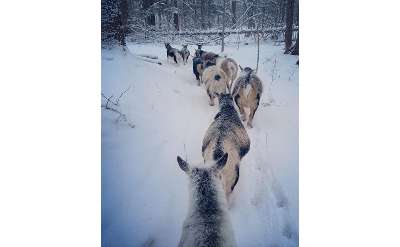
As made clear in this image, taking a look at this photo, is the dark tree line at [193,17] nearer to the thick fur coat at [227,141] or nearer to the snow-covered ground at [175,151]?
the snow-covered ground at [175,151]

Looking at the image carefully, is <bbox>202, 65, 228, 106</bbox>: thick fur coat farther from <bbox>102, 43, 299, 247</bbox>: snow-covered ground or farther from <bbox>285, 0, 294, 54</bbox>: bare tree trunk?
<bbox>285, 0, 294, 54</bbox>: bare tree trunk

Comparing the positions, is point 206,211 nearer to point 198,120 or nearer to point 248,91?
point 198,120

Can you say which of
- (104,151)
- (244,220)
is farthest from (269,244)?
(104,151)

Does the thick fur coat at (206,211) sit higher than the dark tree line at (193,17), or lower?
lower

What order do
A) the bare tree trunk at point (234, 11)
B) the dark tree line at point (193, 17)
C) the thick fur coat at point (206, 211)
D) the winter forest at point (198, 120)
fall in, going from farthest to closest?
the bare tree trunk at point (234, 11)
the dark tree line at point (193, 17)
the winter forest at point (198, 120)
the thick fur coat at point (206, 211)

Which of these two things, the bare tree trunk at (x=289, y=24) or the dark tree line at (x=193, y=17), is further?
the bare tree trunk at (x=289, y=24)

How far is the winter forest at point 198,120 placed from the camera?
2.43m

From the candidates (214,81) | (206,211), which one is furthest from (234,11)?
(206,211)

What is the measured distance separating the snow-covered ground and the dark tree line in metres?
0.12

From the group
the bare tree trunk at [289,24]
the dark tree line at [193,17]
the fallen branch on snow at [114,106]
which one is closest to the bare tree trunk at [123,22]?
the dark tree line at [193,17]

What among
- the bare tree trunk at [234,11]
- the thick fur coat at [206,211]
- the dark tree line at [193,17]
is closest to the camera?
the thick fur coat at [206,211]

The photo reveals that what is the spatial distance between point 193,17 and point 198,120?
781mm

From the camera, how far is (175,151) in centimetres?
255
